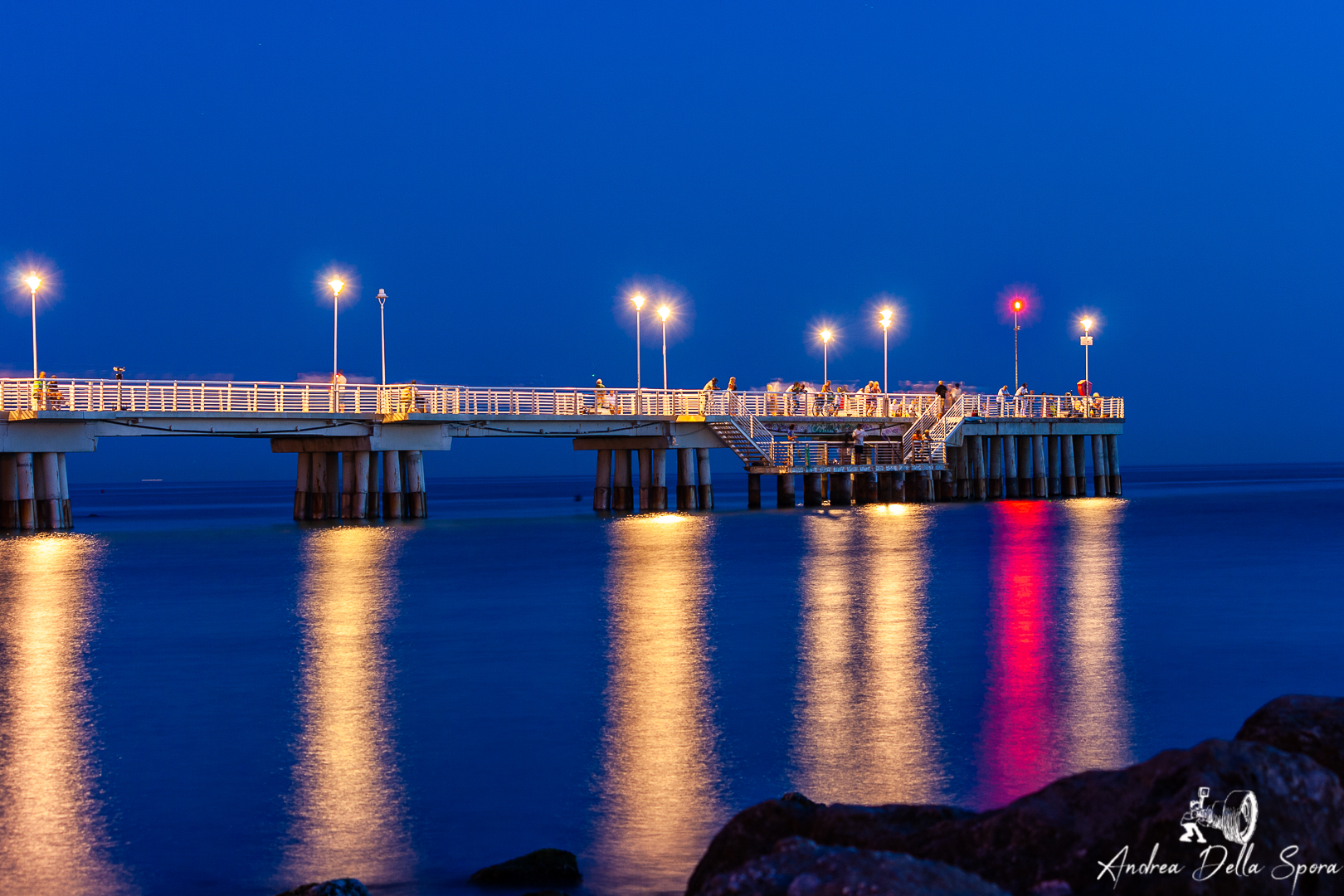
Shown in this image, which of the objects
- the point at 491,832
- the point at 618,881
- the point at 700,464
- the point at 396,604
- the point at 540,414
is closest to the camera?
the point at 618,881

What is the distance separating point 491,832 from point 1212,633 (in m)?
14.5

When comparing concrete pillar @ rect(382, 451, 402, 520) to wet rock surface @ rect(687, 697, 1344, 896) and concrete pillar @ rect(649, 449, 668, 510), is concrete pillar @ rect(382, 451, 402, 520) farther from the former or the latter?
wet rock surface @ rect(687, 697, 1344, 896)

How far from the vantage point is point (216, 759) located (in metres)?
12.8

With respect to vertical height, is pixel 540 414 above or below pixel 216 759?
above

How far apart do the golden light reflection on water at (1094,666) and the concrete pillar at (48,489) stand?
1173 inches

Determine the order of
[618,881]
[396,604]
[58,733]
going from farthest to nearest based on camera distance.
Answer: [396,604] < [58,733] < [618,881]

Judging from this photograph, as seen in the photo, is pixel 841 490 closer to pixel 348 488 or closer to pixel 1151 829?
pixel 348 488

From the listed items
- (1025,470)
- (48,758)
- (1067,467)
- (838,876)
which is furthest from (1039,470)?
(838,876)

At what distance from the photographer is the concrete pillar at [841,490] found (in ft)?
201

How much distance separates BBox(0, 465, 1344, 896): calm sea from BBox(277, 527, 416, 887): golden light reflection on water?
4 cm

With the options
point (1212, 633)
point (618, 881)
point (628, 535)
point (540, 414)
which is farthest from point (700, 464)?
point (618, 881)

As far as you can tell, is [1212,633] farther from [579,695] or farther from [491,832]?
[491,832]

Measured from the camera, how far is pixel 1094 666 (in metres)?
17.8

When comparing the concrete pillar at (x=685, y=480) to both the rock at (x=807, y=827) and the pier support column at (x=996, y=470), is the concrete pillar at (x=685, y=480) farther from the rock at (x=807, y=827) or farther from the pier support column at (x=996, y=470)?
the rock at (x=807, y=827)
